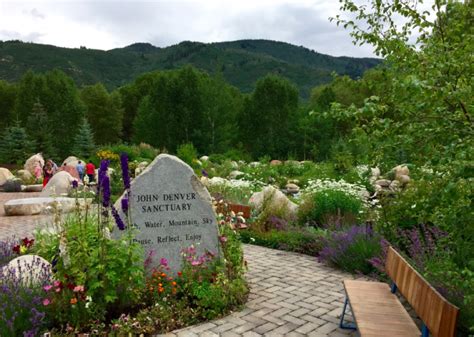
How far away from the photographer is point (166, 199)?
562 centimetres

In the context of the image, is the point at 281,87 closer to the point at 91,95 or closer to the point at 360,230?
the point at 91,95

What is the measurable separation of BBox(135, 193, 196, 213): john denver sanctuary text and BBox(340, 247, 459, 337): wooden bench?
2.29m

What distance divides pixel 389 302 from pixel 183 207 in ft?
9.21

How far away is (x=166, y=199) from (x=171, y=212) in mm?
190

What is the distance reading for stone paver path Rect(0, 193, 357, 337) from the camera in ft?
14.9

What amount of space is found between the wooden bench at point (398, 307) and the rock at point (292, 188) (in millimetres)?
12899

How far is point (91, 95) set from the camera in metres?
49.3

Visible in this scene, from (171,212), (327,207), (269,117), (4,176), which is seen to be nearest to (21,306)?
(171,212)

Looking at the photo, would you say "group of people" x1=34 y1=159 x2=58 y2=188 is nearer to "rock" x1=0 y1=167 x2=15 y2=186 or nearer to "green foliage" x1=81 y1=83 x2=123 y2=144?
"rock" x1=0 y1=167 x2=15 y2=186

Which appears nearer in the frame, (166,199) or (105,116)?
(166,199)

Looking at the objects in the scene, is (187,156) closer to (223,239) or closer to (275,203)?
(275,203)

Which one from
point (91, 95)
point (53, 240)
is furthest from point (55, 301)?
point (91, 95)

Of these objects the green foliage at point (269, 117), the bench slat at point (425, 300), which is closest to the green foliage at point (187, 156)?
the bench slat at point (425, 300)

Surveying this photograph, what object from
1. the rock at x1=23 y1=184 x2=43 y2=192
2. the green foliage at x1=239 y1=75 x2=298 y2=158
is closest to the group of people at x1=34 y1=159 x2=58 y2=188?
the rock at x1=23 y1=184 x2=43 y2=192
